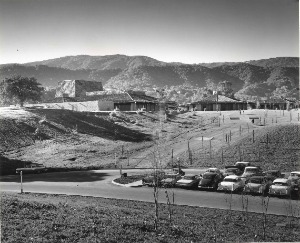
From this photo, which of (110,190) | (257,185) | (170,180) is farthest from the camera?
(170,180)

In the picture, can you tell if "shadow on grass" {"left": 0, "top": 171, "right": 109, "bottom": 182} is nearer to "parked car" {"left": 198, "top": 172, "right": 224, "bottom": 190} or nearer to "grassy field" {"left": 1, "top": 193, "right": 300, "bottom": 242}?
"parked car" {"left": 198, "top": 172, "right": 224, "bottom": 190}

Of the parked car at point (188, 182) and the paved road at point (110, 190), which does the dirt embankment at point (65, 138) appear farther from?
the parked car at point (188, 182)

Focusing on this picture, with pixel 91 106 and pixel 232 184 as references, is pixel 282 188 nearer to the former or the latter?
pixel 232 184

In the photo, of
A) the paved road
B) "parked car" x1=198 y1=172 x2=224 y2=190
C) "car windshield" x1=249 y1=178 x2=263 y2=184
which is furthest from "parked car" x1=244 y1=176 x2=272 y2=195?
"parked car" x1=198 y1=172 x2=224 y2=190

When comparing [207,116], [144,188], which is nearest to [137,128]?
[207,116]

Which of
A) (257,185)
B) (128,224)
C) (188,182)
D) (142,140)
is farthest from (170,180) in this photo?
(142,140)

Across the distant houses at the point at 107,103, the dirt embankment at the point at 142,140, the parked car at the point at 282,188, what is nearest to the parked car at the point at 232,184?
the parked car at the point at 282,188
